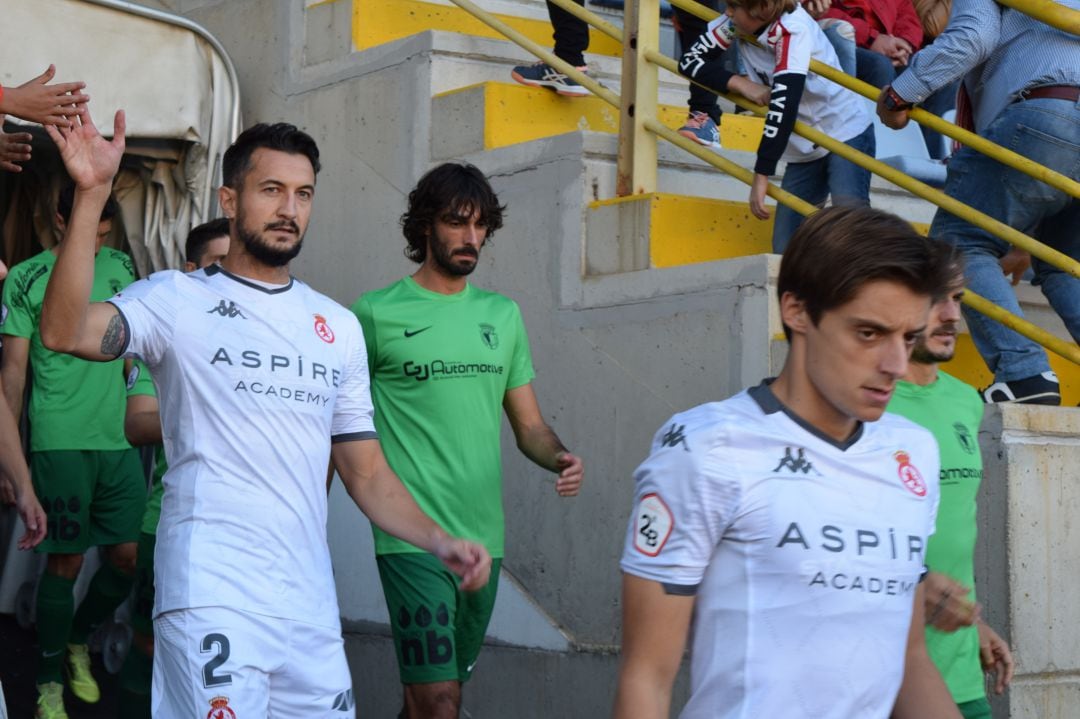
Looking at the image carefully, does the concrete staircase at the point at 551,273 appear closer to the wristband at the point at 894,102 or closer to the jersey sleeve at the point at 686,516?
the wristband at the point at 894,102

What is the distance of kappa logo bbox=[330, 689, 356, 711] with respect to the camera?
4.05 m

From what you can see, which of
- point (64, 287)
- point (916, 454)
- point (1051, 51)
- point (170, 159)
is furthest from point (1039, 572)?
point (170, 159)

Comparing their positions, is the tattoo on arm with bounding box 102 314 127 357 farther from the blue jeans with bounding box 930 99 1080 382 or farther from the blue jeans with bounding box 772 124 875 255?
the blue jeans with bounding box 772 124 875 255

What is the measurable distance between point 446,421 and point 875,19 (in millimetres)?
4283

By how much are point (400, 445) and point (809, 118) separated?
2387 mm

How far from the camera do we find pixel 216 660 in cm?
383

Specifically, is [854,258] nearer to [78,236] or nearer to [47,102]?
[78,236]

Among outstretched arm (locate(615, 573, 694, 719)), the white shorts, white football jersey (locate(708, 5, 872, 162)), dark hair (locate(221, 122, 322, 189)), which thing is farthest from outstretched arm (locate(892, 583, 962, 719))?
white football jersey (locate(708, 5, 872, 162))

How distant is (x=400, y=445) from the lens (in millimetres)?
5312

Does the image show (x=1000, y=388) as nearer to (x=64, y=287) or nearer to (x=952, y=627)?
(x=952, y=627)

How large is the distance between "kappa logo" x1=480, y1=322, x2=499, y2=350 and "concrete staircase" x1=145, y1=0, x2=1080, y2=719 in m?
0.81

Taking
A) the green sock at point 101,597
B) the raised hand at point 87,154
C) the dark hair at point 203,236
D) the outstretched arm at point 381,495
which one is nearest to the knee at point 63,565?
the green sock at point 101,597

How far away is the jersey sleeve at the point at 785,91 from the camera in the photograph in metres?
5.98

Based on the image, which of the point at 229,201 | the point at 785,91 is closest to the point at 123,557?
the point at 229,201
